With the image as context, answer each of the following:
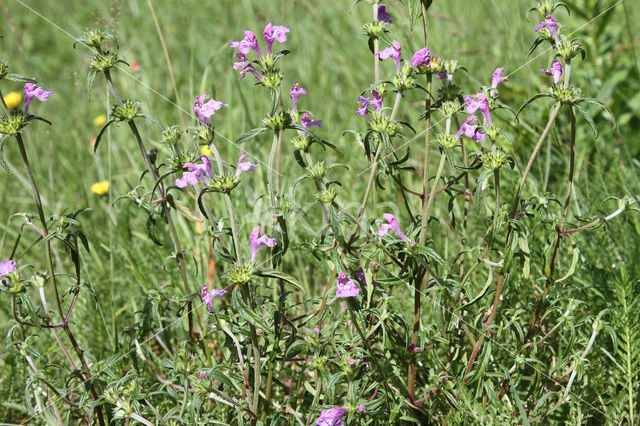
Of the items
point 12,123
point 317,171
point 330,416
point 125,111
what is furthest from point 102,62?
point 330,416

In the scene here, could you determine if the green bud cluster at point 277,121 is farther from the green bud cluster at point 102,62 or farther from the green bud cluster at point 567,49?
the green bud cluster at point 567,49

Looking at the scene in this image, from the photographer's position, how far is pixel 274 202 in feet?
5.07

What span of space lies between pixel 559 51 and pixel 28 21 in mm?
4970

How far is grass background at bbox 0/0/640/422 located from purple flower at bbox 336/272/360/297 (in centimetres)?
69

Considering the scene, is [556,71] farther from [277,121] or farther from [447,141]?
[277,121]

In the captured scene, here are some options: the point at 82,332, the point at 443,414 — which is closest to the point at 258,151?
the point at 82,332

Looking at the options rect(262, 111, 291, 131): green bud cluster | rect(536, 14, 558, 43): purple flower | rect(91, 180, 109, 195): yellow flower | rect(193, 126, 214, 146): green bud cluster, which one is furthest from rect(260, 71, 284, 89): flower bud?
rect(91, 180, 109, 195): yellow flower

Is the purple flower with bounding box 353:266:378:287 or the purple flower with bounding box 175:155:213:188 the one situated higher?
the purple flower with bounding box 175:155:213:188

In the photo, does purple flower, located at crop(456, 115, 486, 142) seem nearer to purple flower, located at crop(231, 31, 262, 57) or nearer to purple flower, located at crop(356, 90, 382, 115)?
purple flower, located at crop(356, 90, 382, 115)

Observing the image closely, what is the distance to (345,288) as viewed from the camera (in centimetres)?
137

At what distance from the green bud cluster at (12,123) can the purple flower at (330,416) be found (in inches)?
38.9

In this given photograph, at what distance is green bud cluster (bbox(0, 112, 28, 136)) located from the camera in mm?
1485

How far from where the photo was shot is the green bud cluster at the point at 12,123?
149 centimetres

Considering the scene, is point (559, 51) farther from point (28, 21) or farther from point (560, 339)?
point (28, 21)
